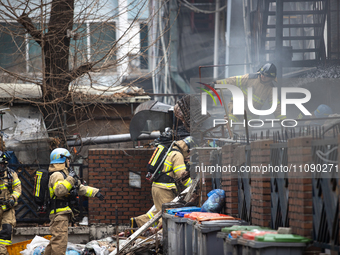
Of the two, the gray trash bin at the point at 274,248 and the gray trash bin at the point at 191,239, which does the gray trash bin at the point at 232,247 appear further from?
the gray trash bin at the point at 191,239

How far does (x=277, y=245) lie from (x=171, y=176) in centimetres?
536

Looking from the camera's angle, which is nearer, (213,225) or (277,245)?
(277,245)

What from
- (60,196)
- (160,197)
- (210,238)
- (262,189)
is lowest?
(160,197)

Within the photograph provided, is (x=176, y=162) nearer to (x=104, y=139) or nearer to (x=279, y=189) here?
(x=104, y=139)

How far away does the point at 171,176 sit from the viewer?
9.12 metres

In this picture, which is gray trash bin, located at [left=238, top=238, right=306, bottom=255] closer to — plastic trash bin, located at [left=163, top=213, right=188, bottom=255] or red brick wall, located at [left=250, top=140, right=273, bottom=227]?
red brick wall, located at [left=250, top=140, right=273, bottom=227]

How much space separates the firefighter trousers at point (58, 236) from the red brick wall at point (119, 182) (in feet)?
7.69

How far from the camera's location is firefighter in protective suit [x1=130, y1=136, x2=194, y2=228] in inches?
348

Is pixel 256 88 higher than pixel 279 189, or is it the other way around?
pixel 256 88

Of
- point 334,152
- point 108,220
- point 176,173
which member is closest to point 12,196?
point 108,220

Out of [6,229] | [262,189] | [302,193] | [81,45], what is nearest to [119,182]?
[6,229]

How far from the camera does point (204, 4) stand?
18.2 meters

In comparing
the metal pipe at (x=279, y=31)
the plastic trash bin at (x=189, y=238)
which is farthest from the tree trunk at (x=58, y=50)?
the plastic trash bin at (x=189, y=238)

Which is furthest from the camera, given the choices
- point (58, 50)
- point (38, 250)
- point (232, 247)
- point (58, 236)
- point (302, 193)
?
point (58, 50)
